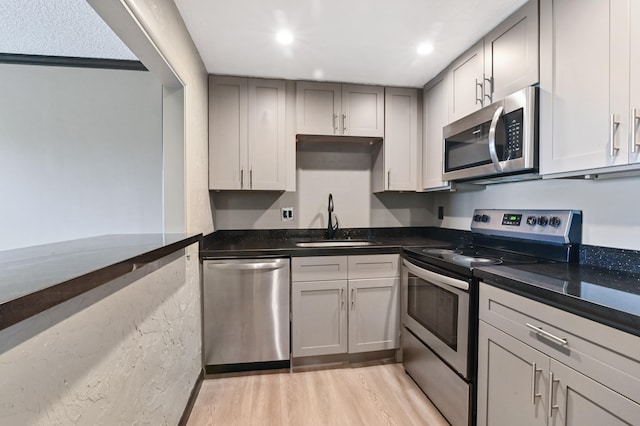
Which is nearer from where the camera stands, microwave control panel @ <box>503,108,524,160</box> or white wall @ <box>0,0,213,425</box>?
white wall @ <box>0,0,213,425</box>

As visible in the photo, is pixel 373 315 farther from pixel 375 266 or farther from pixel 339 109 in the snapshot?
pixel 339 109

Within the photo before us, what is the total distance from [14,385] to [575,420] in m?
1.52

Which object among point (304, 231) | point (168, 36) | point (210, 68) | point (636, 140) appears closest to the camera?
point (636, 140)

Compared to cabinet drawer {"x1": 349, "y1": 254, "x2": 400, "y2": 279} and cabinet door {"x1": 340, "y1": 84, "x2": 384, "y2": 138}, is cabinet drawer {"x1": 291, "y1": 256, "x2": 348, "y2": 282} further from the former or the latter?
cabinet door {"x1": 340, "y1": 84, "x2": 384, "y2": 138}

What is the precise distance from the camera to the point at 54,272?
2.06ft

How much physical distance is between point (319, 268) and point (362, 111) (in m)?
1.41

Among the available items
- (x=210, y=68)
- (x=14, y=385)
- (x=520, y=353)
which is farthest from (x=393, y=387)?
(x=210, y=68)

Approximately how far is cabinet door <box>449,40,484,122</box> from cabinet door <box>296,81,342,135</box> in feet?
2.92

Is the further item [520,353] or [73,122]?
[73,122]

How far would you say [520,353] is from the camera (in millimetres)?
1155

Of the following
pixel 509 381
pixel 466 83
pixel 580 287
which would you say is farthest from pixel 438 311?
pixel 466 83

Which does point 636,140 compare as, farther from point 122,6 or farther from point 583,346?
point 122,6

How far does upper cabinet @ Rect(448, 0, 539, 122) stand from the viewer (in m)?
1.47

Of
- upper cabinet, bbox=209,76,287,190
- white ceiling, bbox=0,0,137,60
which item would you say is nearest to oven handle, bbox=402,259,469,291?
upper cabinet, bbox=209,76,287,190
